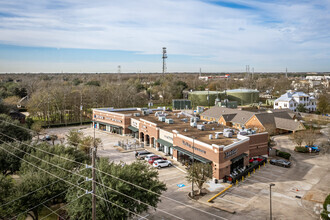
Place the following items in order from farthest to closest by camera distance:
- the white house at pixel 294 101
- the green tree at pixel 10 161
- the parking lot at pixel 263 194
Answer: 1. the white house at pixel 294 101
2. the green tree at pixel 10 161
3. the parking lot at pixel 263 194

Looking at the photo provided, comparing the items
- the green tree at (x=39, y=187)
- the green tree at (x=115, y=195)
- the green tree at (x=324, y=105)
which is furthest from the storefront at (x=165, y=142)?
the green tree at (x=324, y=105)

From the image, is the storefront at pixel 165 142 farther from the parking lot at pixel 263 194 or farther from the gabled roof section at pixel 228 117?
the gabled roof section at pixel 228 117

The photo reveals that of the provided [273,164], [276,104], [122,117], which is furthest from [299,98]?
[122,117]

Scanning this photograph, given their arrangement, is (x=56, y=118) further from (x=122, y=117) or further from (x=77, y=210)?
(x=77, y=210)

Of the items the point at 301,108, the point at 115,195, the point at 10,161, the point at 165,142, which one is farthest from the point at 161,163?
the point at 301,108

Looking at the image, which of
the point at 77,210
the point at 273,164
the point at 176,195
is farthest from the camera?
the point at 273,164

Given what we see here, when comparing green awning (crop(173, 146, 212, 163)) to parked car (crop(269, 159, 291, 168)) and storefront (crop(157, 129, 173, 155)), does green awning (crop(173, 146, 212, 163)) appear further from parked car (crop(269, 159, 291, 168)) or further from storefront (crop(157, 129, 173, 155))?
parked car (crop(269, 159, 291, 168))
